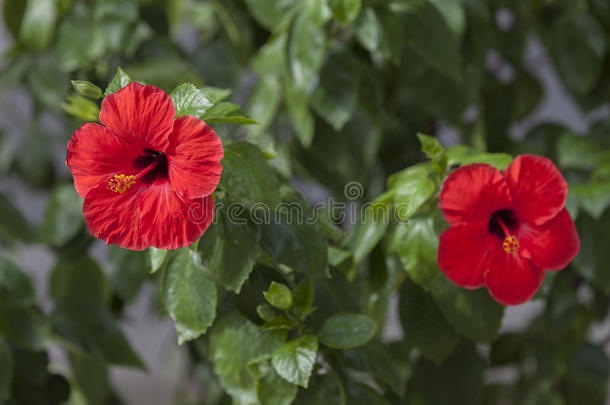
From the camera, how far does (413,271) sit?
66 centimetres

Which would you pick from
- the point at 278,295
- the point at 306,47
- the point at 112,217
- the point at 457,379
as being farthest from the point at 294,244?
the point at 457,379

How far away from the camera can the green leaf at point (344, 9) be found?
0.74 metres

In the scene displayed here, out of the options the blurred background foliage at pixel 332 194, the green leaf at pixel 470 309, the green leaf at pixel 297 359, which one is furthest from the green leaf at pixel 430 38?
the green leaf at pixel 297 359

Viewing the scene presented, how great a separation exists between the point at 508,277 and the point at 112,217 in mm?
311

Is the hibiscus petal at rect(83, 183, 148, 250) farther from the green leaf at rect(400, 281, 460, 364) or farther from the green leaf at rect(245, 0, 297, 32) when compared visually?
the green leaf at rect(245, 0, 297, 32)

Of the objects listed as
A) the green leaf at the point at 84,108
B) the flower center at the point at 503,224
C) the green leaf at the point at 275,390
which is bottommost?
the green leaf at the point at 275,390

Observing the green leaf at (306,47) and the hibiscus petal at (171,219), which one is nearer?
the hibiscus petal at (171,219)

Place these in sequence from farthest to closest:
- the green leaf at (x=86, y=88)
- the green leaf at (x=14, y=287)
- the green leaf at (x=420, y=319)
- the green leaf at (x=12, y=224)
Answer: the green leaf at (x=12, y=224)
the green leaf at (x=14, y=287)
the green leaf at (x=420, y=319)
the green leaf at (x=86, y=88)

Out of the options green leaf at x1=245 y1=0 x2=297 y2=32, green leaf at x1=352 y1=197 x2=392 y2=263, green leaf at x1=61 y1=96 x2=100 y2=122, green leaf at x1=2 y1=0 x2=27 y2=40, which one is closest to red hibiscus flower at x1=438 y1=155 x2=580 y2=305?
green leaf at x1=352 y1=197 x2=392 y2=263

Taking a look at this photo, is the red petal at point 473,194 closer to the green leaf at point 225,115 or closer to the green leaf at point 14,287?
the green leaf at point 225,115

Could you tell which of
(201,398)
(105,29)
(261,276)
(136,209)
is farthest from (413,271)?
(201,398)

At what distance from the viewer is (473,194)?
0.56m

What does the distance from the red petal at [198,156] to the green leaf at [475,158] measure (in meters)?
0.23

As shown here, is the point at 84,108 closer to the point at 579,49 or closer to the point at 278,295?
the point at 278,295
